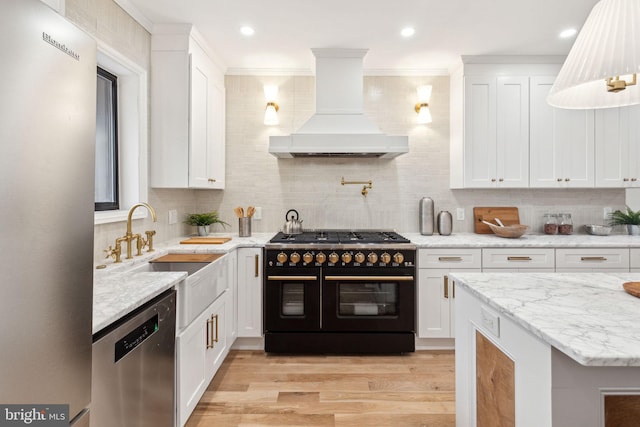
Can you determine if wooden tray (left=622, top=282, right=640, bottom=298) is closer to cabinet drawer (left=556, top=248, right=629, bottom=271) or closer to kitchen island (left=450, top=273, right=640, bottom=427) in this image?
kitchen island (left=450, top=273, right=640, bottom=427)

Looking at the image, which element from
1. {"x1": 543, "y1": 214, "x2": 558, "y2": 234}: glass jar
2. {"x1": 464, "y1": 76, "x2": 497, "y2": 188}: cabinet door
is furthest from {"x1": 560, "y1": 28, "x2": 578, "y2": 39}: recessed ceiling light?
{"x1": 543, "y1": 214, "x2": 558, "y2": 234}: glass jar

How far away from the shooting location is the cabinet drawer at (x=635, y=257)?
2.82 metres

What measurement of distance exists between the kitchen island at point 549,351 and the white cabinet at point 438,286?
1.27m

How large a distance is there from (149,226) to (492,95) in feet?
10.5

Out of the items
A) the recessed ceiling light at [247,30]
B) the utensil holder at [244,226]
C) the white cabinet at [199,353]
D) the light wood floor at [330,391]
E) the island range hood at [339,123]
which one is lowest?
the light wood floor at [330,391]

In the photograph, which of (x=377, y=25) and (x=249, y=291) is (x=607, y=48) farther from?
(x=249, y=291)

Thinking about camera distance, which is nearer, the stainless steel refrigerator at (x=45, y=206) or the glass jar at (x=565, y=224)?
the stainless steel refrigerator at (x=45, y=206)

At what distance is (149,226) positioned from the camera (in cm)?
259

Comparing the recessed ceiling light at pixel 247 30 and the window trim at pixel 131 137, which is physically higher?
the recessed ceiling light at pixel 247 30

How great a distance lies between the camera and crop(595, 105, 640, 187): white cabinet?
3.15 m

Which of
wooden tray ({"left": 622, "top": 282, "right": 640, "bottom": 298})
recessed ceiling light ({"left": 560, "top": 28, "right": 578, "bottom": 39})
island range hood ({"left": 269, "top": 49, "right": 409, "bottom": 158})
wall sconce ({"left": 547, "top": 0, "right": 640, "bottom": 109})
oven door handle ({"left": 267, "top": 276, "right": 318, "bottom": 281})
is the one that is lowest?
oven door handle ({"left": 267, "top": 276, "right": 318, "bottom": 281})

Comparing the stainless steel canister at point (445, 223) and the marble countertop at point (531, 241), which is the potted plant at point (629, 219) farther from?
the stainless steel canister at point (445, 223)

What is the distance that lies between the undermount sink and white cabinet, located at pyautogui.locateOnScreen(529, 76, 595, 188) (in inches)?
115

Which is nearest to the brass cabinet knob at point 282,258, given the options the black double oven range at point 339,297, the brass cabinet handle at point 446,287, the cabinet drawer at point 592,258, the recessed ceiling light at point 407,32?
the black double oven range at point 339,297
